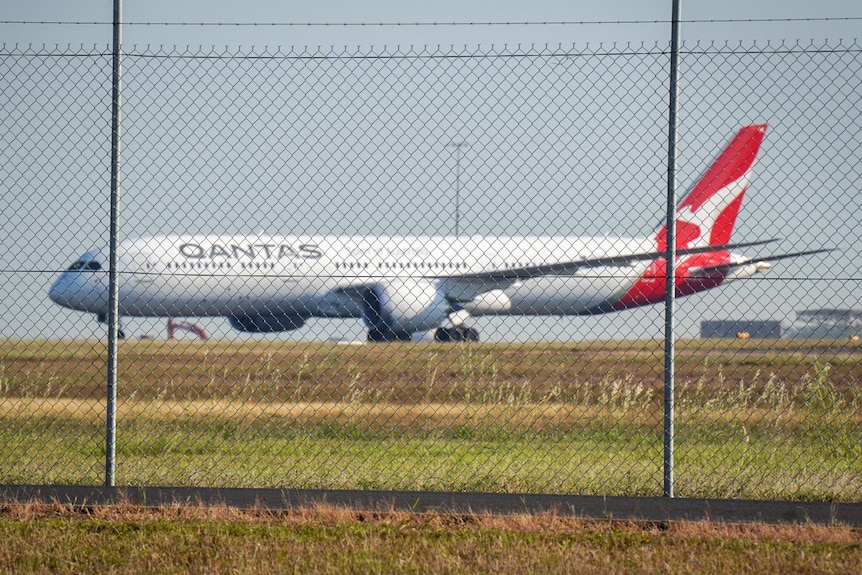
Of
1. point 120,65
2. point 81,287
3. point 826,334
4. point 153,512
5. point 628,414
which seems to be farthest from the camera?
point 81,287

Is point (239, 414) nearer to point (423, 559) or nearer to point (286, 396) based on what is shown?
point (286, 396)

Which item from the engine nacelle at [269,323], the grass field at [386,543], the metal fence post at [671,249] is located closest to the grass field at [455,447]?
the engine nacelle at [269,323]

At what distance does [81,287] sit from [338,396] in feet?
50.8

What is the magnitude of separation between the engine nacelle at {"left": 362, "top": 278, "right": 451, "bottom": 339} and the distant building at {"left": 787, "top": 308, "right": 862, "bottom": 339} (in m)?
18.8

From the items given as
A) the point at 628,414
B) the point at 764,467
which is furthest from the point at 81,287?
the point at 764,467

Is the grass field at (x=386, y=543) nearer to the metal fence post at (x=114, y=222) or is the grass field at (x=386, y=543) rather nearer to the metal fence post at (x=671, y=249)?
the metal fence post at (x=114, y=222)

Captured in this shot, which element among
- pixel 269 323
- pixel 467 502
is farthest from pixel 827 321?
pixel 269 323

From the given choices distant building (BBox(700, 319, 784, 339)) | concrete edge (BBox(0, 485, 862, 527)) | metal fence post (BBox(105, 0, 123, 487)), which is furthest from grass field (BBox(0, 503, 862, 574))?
distant building (BBox(700, 319, 784, 339))

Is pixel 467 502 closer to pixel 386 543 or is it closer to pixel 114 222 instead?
pixel 386 543

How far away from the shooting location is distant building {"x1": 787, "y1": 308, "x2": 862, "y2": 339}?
7039 millimetres

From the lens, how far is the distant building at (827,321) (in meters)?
7.04

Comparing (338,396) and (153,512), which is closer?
(153,512)

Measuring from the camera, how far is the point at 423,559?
468 centimetres

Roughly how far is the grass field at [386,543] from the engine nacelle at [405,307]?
67.9 feet
